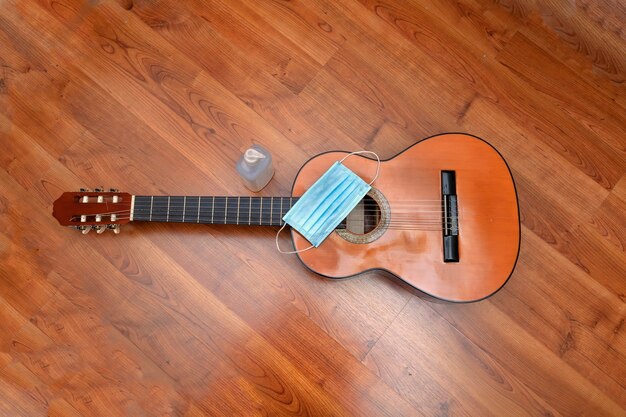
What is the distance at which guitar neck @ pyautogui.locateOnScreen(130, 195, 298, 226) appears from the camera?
1.42m

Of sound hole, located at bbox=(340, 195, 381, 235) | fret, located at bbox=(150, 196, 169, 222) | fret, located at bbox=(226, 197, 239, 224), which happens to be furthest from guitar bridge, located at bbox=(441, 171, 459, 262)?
fret, located at bbox=(150, 196, 169, 222)

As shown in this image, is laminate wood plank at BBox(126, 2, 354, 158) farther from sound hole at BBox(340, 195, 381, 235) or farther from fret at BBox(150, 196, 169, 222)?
fret at BBox(150, 196, 169, 222)

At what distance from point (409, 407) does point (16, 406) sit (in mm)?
1336

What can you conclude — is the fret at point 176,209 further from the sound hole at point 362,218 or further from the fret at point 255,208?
the sound hole at point 362,218

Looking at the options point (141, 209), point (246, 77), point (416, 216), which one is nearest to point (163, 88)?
point (246, 77)

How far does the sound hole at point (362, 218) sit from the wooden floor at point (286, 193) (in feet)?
0.63

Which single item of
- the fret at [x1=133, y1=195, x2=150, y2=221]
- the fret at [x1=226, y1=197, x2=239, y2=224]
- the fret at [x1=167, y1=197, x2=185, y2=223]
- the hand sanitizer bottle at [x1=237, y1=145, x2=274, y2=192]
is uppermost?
the hand sanitizer bottle at [x1=237, y1=145, x2=274, y2=192]

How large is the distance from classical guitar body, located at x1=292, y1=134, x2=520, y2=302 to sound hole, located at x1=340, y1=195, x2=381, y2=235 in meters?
0.06

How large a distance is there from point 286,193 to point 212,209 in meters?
0.28

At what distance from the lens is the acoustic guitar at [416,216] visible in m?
1.34

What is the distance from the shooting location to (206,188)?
160 centimetres

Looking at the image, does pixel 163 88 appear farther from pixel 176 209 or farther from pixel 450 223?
pixel 450 223

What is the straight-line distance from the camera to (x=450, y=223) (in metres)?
1.36

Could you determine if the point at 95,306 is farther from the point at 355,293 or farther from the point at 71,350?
the point at 355,293
